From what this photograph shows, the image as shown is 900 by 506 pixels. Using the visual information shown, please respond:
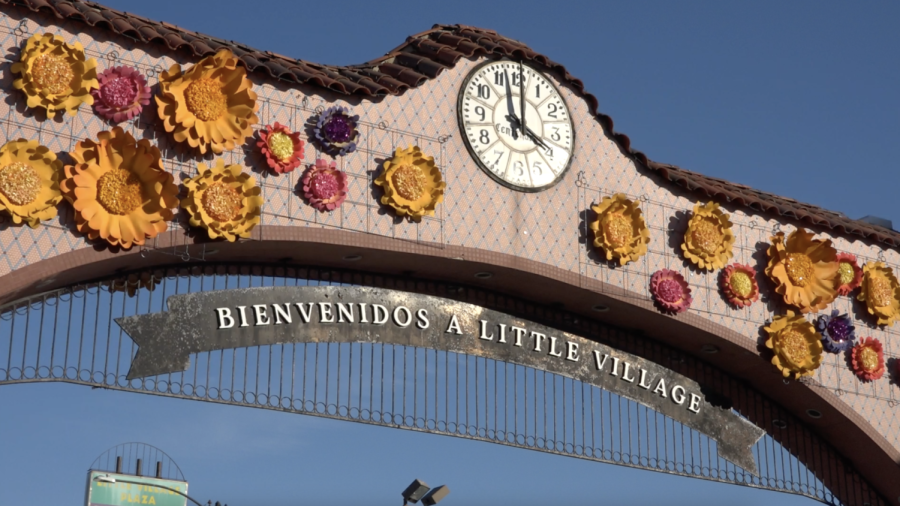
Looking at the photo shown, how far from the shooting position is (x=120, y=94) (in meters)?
16.5

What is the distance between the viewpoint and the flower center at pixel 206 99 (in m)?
17.1

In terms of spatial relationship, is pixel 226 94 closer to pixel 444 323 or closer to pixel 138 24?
pixel 138 24

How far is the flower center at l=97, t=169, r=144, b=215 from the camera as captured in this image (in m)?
16.2

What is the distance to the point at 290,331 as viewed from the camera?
18.1 meters

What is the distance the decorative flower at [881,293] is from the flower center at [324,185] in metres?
9.47

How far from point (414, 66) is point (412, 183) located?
6.57ft

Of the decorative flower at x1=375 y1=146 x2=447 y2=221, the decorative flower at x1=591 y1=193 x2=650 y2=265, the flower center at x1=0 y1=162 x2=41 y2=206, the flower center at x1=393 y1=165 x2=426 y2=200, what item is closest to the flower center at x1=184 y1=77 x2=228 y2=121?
the flower center at x1=0 y1=162 x2=41 y2=206

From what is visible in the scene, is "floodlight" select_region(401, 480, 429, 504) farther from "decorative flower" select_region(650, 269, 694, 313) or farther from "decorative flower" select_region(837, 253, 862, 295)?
"decorative flower" select_region(837, 253, 862, 295)

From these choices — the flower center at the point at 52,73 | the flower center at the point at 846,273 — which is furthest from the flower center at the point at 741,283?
the flower center at the point at 52,73

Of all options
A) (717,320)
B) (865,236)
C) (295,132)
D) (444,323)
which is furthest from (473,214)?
(865,236)

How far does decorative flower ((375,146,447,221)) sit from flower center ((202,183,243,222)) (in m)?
2.09

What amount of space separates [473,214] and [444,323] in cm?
151

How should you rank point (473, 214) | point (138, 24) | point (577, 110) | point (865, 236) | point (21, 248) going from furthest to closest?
point (865, 236) → point (577, 110) → point (473, 214) → point (138, 24) → point (21, 248)

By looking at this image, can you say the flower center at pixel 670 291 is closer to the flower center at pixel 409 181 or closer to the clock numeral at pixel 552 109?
Result: the clock numeral at pixel 552 109
